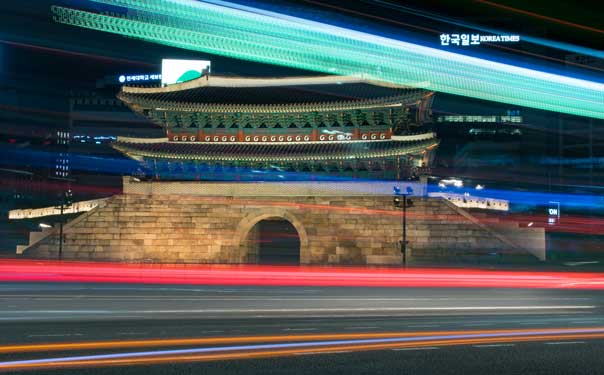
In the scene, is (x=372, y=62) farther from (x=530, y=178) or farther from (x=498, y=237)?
(x=530, y=178)

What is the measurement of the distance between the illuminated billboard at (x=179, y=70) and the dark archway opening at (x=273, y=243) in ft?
37.8

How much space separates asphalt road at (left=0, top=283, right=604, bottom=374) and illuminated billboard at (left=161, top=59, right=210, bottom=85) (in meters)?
27.7

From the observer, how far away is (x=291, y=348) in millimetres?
7762

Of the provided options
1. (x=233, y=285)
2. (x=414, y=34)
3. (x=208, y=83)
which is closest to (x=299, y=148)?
(x=208, y=83)

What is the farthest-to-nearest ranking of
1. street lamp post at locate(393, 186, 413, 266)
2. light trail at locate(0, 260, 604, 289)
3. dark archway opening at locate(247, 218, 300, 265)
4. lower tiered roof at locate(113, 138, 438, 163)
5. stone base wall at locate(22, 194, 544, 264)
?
1. dark archway opening at locate(247, 218, 300, 265)
2. lower tiered roof at locate(113, 138, 438, 163)
3. stone base wall at locate(22, 194, 544, 264)
4. street lamp post at locate(393, 186, 413, 266)
5. light trail at locate(0, 260, 604, 289)

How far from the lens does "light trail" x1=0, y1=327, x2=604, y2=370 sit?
683cm

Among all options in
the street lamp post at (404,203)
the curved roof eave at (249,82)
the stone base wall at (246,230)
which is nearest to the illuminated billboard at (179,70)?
the curved roof eave at (249,82)

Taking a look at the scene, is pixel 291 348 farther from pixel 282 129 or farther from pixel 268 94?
pixel 268 94

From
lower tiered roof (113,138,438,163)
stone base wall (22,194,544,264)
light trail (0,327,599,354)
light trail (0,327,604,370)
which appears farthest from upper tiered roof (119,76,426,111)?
light trail (0,327,604,370)

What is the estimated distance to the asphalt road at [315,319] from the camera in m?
6.80

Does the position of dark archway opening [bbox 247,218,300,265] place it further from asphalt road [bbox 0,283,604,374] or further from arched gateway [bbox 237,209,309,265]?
asphalt road [bbox 0,283,604,374]

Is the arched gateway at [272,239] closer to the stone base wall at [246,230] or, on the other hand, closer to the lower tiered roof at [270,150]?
the stone base wall at [246,230]

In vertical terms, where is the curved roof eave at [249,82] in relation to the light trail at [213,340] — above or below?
above

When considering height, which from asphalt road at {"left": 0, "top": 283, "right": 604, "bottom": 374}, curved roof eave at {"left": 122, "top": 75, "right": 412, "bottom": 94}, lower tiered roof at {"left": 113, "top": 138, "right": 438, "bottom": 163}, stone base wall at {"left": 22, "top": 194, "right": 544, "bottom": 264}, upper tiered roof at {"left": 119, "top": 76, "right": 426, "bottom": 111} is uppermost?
curved roof eave at {"left": 122, "top": 75, "right": 412, "bottom": 94}
